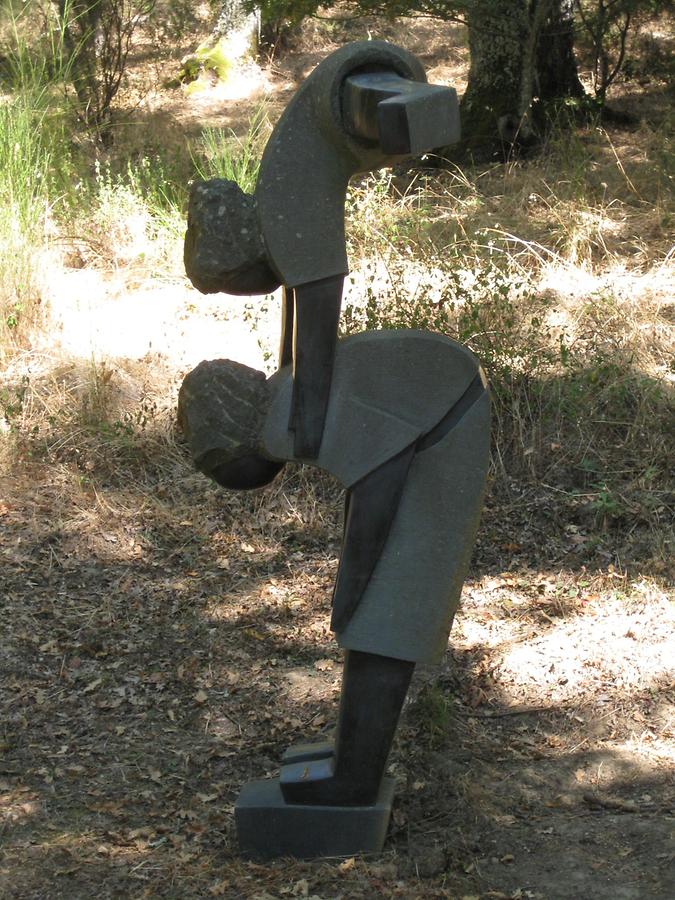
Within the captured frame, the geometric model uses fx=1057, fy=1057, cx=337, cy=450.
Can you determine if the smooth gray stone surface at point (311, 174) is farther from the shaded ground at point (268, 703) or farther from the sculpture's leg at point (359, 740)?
the shaded ground at point (268, 703)

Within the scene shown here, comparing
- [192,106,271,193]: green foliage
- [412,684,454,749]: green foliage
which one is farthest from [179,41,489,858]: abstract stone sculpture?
[192,106,271,193]: green foliage

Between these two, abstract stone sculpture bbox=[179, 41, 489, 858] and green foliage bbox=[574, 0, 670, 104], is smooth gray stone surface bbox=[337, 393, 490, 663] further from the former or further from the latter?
green foliage bbox=[574, 0, 670, 104]

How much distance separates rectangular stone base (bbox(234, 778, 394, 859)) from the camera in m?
2.66

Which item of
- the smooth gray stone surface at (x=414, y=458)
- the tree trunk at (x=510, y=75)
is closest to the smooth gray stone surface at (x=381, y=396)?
the smooth gray stone surface at (x=414, y=458)

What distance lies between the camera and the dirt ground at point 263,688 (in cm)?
270

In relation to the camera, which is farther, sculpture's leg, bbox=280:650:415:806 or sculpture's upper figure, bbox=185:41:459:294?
sculpture's leg, bbox=280:650:415:806

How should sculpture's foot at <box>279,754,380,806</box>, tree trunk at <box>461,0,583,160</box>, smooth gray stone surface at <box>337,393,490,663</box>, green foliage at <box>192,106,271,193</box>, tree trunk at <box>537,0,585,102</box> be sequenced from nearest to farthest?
smooth gray stone surface at <box>337,393,490,663</box> < sculpture's foot at <box>279,754,380,806</box> < green foliage at <box>192,106,271,193</box> < tree trunk at <box>461,0,583,160</box> < tree trunk at <box>537,0,585,102</box>

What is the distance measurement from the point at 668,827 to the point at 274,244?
1.84 m

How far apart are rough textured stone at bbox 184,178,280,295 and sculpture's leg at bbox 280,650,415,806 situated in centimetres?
93

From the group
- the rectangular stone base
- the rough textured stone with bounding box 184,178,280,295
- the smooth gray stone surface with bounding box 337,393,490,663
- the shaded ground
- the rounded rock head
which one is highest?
the rough textured stone with bounding box 184,178,280,295

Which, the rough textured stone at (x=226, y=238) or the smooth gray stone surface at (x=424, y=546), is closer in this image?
the rough textured stone at (x=226, y=238)

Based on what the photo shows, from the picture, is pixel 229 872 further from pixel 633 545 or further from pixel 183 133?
pixel 183 133

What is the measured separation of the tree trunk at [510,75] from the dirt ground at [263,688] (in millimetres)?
3158

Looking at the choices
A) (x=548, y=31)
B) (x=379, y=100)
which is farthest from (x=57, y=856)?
(x=548, y=31)
